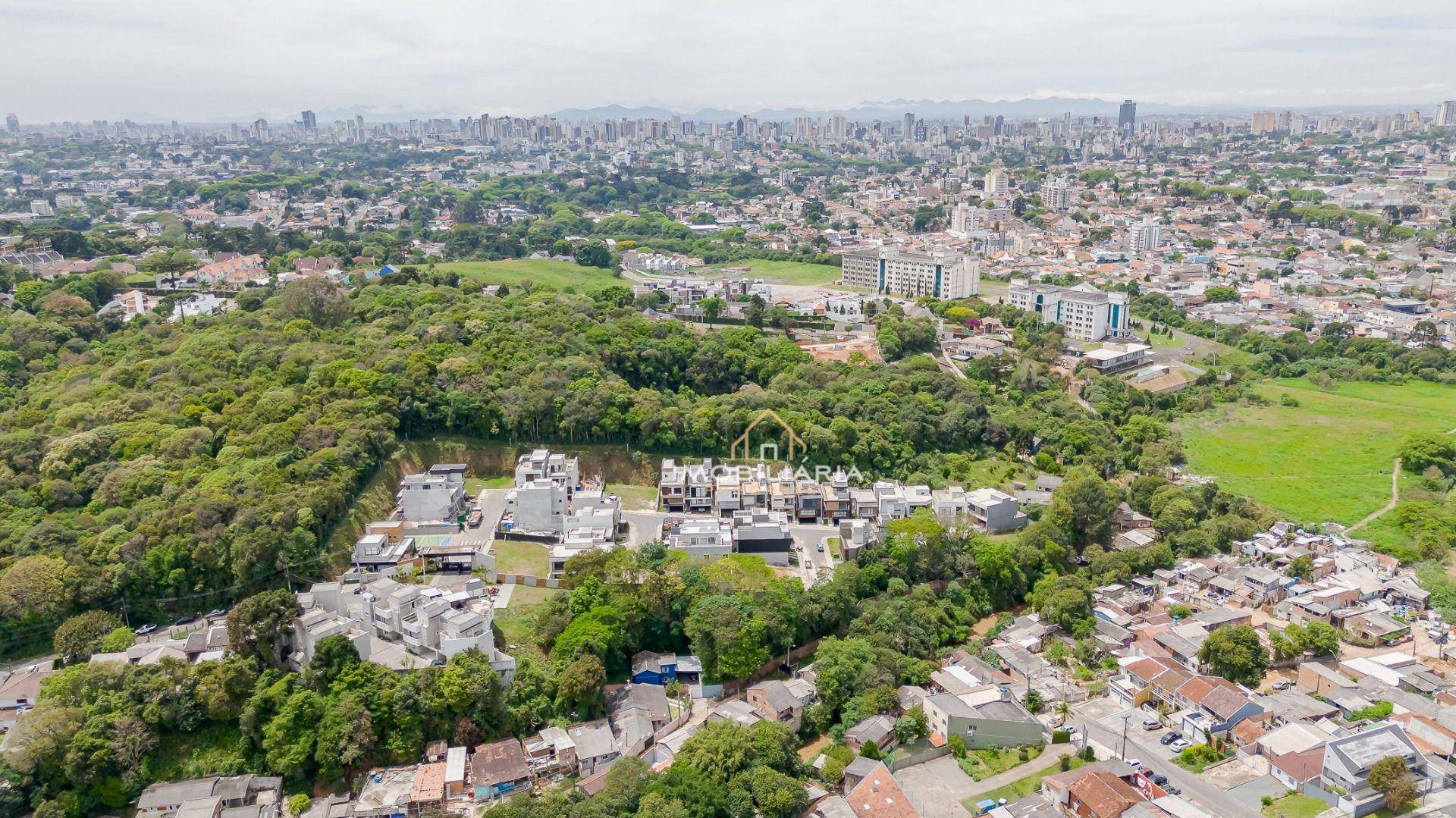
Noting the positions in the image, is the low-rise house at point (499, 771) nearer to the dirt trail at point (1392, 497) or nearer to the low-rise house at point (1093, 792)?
the low-rise house at point (1093, 792)

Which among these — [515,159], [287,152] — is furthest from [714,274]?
[287,152]

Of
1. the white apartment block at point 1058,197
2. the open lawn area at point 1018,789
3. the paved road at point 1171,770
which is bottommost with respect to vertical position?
the open lawn area at point 1018,789

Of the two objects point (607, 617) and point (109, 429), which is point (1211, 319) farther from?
point (109, 429)

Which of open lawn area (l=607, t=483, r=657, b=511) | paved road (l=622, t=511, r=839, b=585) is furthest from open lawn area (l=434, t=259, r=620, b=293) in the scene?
paved road (l=622, t=511, r=839, b=585)

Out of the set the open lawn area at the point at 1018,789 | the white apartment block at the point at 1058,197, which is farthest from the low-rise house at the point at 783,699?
the white apartment block at the point at 1058,197

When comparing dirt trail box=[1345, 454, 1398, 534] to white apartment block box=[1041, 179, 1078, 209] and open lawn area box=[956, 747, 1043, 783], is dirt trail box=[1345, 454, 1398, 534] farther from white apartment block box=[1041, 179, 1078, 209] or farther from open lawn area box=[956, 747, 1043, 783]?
white apartment block box=[1041, 179, 1078, 209]

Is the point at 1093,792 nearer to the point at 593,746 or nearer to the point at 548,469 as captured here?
the point at 593,746
